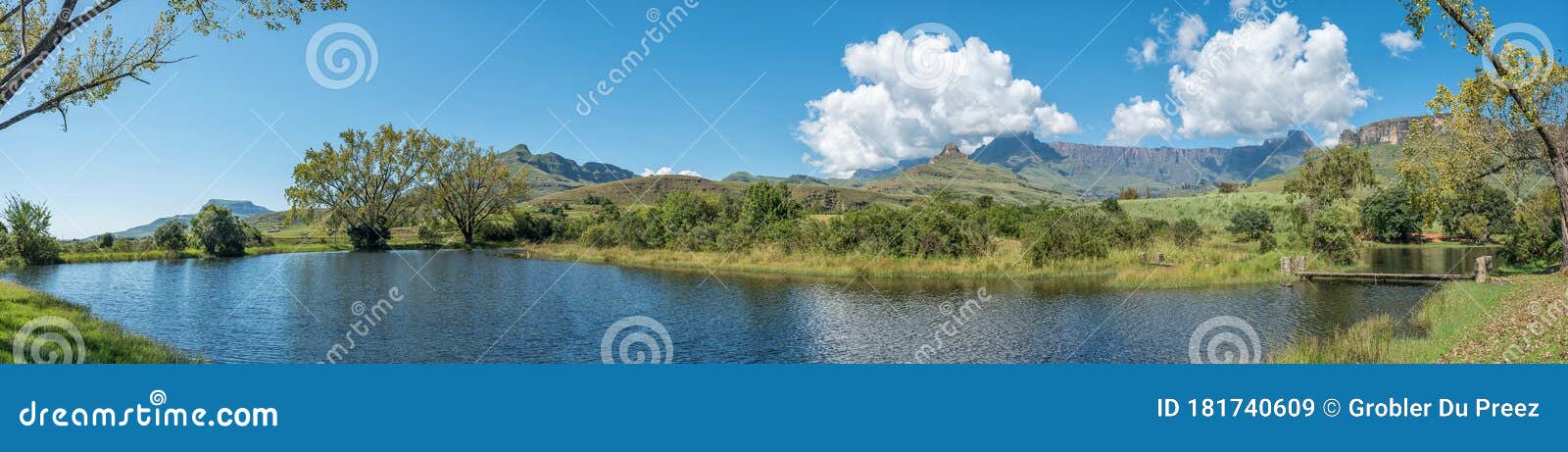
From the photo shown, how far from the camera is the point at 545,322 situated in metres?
21.2

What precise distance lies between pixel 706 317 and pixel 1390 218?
64.7 metres

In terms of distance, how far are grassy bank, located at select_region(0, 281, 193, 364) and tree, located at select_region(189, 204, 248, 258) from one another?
4045cm

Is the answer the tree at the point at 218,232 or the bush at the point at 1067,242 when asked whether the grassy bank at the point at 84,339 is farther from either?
the tree at the point at 218,232

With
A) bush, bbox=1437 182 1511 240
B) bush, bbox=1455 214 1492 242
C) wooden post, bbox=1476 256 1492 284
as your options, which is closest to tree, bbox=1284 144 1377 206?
bush, bbox=1455 214 1492 242

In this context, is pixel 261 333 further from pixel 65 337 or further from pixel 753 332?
pixel 753 332

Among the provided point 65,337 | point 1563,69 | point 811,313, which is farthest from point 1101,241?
point 65,337

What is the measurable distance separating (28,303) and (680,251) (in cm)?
3157

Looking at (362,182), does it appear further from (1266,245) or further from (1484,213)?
(1484,213)

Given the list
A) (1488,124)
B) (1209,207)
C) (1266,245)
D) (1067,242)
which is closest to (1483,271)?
(1488,124)

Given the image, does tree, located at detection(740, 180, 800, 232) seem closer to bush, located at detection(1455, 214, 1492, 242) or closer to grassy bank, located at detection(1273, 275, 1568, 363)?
grassy bank, located at detection(1273, 275, 1568, 363)

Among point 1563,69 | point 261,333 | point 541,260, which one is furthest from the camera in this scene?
point 541,260

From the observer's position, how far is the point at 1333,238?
38000 mm

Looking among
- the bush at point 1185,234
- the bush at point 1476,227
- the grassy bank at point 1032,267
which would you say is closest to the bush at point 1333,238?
the grassy bank at point 1032,267

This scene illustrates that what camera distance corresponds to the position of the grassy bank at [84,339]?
44.2ft
